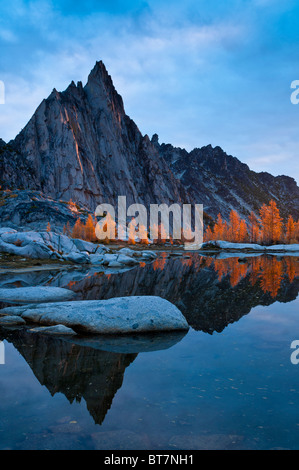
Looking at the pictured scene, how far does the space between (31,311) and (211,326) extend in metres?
6.11

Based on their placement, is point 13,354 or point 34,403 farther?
point 13,354

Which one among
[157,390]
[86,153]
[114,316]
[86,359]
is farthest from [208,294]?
[86,153]

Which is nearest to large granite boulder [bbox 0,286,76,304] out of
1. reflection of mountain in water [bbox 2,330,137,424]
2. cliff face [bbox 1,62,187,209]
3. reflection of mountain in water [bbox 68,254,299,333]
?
reflection of mountain in water [bbox 68,254,299,333]

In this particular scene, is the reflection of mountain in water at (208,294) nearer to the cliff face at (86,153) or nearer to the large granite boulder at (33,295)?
the large granite boulder at (33,295)

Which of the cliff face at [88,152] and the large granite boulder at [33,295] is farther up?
the cliff face at [88,152]

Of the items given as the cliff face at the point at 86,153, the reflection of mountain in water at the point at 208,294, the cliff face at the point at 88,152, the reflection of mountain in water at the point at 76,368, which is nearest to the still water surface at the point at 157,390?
the reflection of mountain in water at the point at 76,368

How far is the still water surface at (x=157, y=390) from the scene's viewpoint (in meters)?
4.25

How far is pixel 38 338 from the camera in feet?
27.8

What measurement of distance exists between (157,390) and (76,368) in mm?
1928

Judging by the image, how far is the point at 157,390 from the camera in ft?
18.5

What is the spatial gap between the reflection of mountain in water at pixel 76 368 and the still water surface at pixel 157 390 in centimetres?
2

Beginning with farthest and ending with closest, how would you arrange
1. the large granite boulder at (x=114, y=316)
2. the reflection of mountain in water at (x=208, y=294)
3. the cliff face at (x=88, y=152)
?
Result: the cliff face at (x=88, y=152), the reflection of mountain in water at (x=208, y=294), the large granite boulder at (x=114, y=316)
